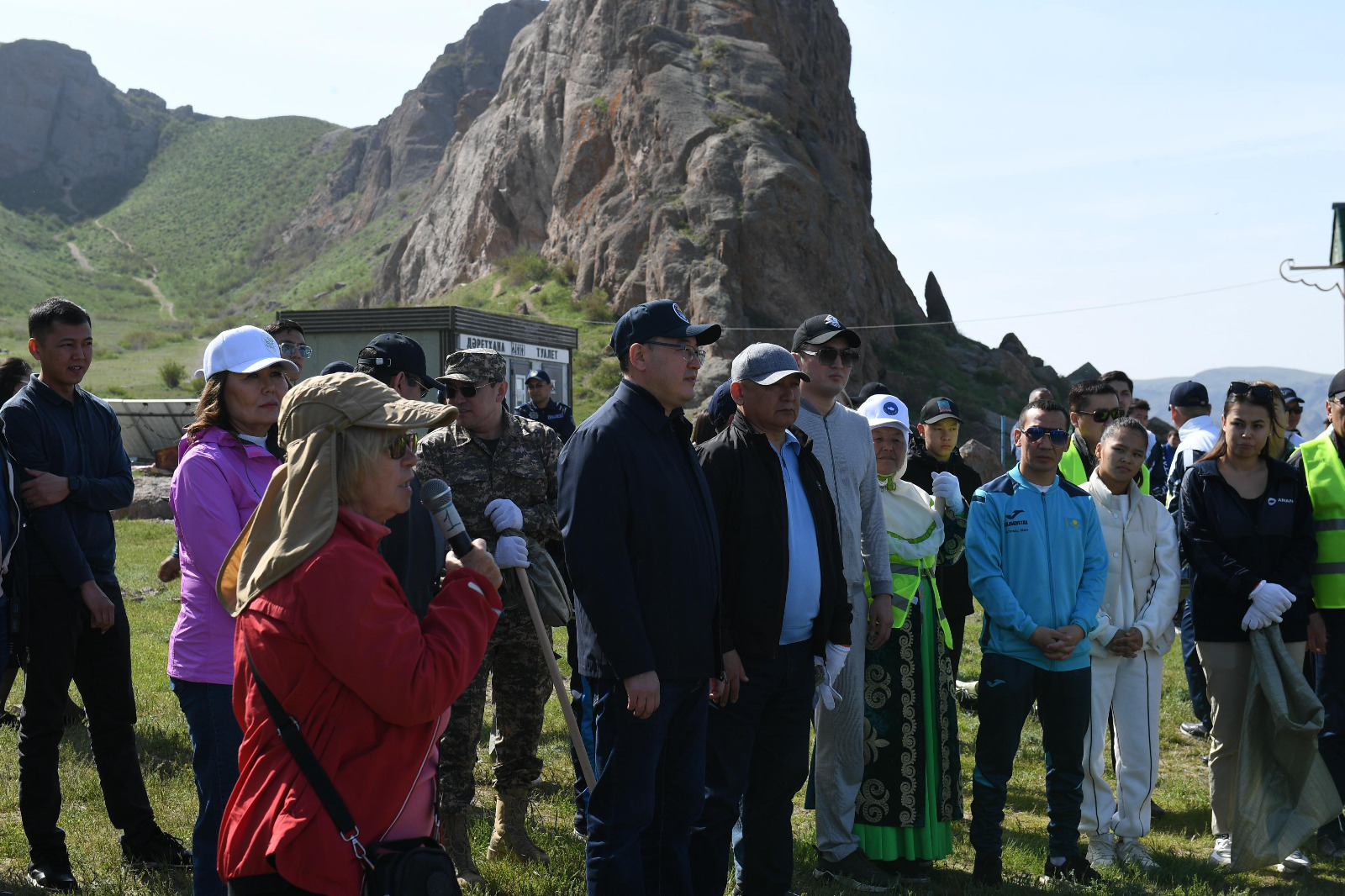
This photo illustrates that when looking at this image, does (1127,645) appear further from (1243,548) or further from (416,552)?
(416,552)

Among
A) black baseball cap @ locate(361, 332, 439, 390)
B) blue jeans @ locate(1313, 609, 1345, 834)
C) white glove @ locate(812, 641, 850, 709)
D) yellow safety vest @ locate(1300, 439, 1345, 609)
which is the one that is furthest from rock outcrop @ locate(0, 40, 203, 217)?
blue jeans @ locate(1313, 609, 1345, 834)

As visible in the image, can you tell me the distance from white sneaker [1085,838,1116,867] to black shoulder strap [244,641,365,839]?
4.07 meters

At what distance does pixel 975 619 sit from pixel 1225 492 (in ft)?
21.6

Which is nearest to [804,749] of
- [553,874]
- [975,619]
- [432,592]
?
[553,874]

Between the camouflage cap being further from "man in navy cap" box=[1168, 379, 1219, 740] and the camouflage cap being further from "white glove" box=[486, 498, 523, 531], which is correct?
"man in navy cap" box=[1168, 379, 1219, 740]

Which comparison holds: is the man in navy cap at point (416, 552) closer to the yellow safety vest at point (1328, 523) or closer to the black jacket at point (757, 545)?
the black jacket at point (757, 545)

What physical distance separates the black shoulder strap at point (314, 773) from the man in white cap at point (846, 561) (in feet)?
9.71

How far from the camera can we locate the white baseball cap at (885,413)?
548cm

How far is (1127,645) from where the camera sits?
5.22 meters

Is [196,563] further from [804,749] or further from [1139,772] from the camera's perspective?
[1139,772]

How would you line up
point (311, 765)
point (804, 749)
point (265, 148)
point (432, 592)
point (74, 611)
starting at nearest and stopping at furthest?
point (311, 765), point (432, 592), point (804, 749), point (74, 611), point (265, 148)

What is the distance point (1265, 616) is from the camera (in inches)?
207

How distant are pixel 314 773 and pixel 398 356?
2698 mm

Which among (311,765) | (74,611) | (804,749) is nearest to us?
(311,765)
